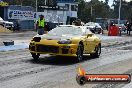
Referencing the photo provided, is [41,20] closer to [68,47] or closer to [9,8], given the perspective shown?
[68,47]

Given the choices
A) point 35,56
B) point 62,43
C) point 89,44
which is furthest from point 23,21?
point 62,43

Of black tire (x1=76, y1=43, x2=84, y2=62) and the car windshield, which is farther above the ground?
the car windshield

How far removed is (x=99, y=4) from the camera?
12519 centimetres

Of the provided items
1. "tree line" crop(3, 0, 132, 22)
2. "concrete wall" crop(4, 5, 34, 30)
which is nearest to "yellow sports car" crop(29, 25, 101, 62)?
"concrete wall" crop(4, 5, 34, 30)

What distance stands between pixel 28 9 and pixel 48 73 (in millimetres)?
45228

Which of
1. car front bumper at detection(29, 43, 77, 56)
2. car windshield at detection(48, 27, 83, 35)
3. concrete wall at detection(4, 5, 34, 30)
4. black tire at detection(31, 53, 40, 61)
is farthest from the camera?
concrete wall at detection(4, 5, 34, 30)

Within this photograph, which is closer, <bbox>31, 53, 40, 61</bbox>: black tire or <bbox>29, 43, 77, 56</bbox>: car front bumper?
<bbox>29, 43, 77, 56</bbox>: car front bumper

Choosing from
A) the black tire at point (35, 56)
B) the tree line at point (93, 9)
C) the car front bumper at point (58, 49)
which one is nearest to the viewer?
the car front bumper at point (58, 49)

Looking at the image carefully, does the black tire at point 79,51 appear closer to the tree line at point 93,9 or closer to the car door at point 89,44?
the car door at point 89,44

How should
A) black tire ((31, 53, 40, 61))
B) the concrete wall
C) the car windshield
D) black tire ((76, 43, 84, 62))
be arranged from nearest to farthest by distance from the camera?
black tire ((76, 43, 84, 62)) → black tire ((31, 53, 40, 61)) → the car windshield → the concrete wall

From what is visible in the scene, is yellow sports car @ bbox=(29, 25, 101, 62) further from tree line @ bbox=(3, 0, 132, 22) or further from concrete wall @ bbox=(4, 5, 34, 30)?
tree line @ bbox=(3, 0, 132, 22)

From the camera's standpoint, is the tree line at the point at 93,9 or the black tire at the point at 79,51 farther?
the tree line at the point at 93,9

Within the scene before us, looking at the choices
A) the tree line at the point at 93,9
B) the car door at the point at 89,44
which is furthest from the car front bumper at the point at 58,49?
the tree line at the point at 93,9

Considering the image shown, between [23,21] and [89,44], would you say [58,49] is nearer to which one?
[89,44]
